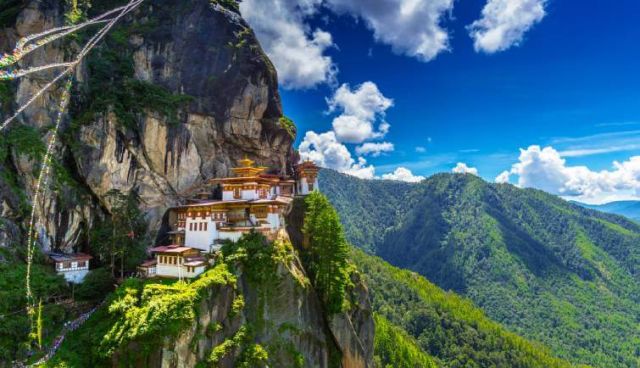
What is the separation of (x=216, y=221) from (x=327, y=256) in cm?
1249

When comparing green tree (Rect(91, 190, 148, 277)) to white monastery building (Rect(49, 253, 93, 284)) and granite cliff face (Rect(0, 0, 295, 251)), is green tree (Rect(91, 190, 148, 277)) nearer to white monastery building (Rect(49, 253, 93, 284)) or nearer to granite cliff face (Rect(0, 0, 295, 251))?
granite cliff face (Rect(0, 0, 295, 251))

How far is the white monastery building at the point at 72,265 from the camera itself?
37688 millimetres

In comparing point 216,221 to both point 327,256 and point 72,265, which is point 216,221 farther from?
point 72,265

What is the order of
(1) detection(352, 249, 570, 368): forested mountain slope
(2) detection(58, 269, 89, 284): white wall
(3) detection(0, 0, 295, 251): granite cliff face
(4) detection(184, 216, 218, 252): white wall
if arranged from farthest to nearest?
(1) detection(352, 249, 570, 368): forested mountain slope → (4) detection(184, 216, 218, 252): white wall → (3) detection(0, 0, 295, 251): granite cliff face → (2) detection(58, 269, 89, 284): white wall

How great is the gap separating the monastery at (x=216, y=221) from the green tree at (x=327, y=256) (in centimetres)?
392

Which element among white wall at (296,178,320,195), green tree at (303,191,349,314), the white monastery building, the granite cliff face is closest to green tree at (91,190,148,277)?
the granite cliff face

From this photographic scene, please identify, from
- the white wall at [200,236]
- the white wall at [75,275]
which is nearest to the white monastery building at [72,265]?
the white wall at [75,275]

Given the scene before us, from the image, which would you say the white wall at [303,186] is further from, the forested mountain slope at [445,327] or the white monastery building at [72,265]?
the forested mountain slope at [445,327]

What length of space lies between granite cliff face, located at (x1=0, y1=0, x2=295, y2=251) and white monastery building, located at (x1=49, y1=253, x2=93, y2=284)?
2.41m

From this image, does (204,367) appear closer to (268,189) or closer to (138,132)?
(268,189)

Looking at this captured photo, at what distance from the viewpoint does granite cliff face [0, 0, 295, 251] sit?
1601 inches

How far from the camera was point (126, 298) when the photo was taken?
105ft

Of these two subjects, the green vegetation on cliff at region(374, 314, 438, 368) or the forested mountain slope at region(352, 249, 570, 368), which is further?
the forested mountain slope at region(352, 249, 570, 368)

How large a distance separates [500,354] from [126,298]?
103m
